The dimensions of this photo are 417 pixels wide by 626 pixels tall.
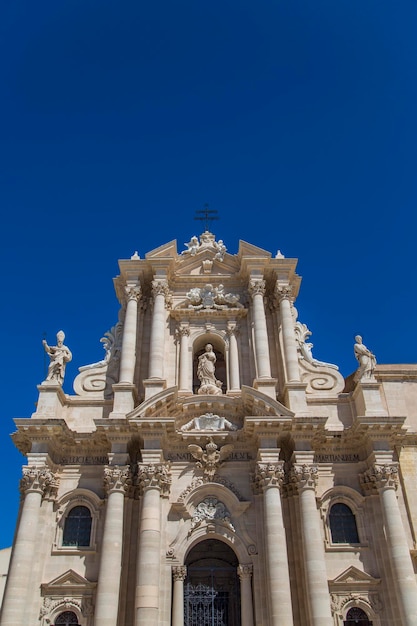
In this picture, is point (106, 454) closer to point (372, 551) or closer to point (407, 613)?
point (372, 551)

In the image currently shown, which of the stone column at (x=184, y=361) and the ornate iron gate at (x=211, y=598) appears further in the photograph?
the stone column at (x=184, y=361)

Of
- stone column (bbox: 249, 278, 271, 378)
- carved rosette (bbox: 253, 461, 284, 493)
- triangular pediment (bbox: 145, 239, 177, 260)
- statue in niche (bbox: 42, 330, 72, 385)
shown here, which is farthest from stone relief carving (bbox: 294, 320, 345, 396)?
statue in niche (bbox: 42, 330, 72, 385)

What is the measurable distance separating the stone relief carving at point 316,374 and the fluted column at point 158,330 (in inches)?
211

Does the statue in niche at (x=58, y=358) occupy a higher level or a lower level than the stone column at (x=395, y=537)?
higher

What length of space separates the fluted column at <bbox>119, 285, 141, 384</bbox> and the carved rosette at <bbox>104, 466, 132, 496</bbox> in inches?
132

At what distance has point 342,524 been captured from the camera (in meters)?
19.3

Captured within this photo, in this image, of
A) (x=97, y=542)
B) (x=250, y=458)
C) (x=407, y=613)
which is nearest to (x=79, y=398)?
(x=97, y=542)

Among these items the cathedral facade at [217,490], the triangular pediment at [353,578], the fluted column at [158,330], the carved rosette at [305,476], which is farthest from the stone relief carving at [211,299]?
the triangular pediment at [353,578]

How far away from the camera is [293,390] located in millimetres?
20828

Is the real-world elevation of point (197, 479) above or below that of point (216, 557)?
above

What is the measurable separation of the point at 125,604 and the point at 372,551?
7827 millimetres

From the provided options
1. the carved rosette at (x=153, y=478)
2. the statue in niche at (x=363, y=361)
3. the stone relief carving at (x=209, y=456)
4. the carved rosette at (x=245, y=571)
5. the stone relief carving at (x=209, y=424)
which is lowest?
the carved rosette at (x=245, y=571)

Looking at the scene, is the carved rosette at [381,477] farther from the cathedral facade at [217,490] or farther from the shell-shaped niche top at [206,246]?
the shell-shaped niche top at [206,246]

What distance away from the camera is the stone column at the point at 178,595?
1731 cm
